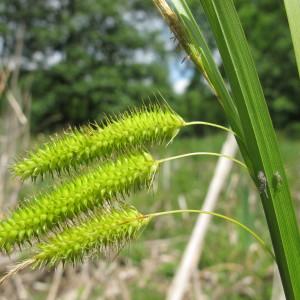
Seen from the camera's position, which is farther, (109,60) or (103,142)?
(109,60)

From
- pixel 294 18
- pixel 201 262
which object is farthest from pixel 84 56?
pixel 294 18

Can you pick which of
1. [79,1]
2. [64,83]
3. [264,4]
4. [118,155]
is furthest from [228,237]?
[79,1]

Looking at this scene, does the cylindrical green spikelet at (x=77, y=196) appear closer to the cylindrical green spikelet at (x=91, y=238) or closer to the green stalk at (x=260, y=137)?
the cylindrical green spikelet at (x=91, y=238)

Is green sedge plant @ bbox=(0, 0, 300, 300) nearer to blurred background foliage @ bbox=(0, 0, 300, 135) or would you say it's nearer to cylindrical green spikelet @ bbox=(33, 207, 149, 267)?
cylindrical green spikelet @ bbox=(33, 207, 149, 267)

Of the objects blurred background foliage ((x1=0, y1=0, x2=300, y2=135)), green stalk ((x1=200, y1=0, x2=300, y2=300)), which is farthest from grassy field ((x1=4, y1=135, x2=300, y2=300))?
blurred background foliage ((x1=0, y1=0, x2=300, y2=135))

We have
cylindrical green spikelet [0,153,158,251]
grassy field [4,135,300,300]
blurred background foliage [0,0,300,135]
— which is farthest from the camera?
blurred background foliage [0,0,300,135]

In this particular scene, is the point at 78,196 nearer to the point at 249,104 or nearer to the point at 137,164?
the point at 137,164

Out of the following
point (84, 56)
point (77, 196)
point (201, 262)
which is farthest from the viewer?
point (84, 56)
